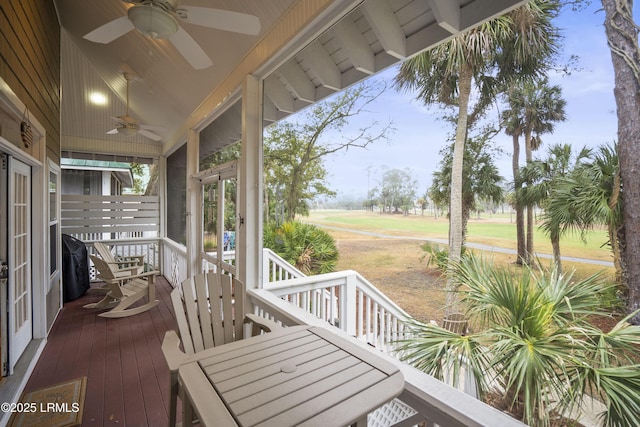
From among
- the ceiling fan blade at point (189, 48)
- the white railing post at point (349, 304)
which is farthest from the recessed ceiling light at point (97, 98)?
the white railing post at point (349, 304)

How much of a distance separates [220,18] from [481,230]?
1.87 meters

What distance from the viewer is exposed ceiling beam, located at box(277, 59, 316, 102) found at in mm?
2684

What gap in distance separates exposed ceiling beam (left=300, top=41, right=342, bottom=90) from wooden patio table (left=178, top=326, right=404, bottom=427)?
74.9 inches

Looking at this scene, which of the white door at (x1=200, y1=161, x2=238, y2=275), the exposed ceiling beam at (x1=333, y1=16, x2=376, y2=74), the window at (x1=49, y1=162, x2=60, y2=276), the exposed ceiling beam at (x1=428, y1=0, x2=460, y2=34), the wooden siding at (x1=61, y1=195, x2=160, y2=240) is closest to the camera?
the exposed ceiling beam at (x1=428, y1=0, x2=460, y2=34)

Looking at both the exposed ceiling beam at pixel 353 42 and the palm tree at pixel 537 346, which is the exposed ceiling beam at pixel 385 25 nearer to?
the exposed ceiling beam at pixel 353 42

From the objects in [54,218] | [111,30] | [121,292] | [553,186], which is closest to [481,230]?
[553,186]

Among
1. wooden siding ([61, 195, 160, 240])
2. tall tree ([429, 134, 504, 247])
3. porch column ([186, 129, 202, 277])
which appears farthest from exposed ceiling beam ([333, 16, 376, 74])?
wooden siding ([61, 195, 160, 240])

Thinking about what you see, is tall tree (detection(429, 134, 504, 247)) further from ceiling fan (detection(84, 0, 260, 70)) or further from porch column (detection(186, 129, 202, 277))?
porch column (detection(186, 129, 202, 277))

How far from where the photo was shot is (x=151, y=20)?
1.83 meters

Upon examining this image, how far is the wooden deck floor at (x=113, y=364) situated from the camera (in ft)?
7.26

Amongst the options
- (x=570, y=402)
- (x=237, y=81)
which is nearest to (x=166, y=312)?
(x=237, y=81)

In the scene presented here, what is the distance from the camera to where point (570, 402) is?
3.48 ft

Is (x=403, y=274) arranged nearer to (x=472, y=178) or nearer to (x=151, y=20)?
(x=472, y=178)

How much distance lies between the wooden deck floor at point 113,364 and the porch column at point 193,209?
74cm
